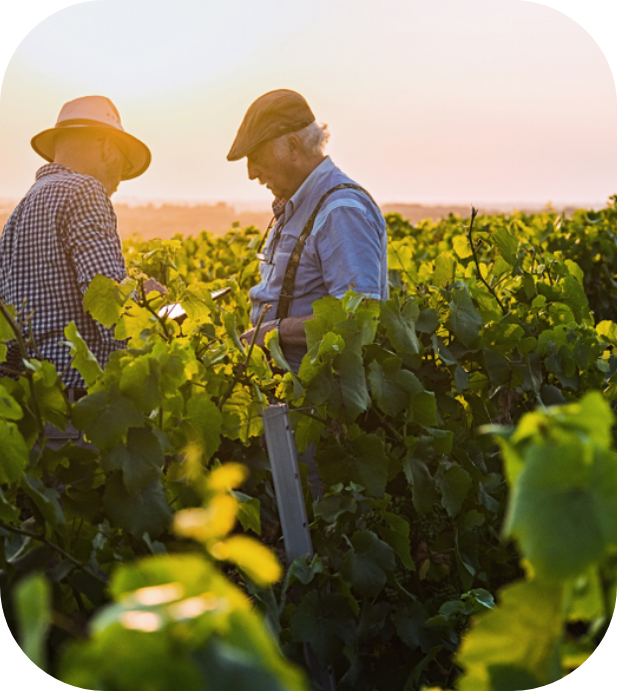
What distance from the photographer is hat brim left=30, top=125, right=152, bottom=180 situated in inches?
133

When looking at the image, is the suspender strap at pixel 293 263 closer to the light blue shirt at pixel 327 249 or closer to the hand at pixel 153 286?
the light blue shirt at pixel 327 249

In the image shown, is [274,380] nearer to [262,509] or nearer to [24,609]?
[262,509]

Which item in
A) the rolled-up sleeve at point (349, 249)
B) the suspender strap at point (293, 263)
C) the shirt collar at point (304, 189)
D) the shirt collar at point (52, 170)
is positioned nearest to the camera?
the shirt collar at point (52, 170)

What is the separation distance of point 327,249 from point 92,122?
115cm

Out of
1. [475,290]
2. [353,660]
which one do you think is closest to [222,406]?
[353,660]

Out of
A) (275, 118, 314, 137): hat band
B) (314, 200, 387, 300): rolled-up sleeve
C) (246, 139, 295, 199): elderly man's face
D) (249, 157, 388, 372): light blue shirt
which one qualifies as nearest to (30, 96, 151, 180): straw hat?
(246, 139, 295, 199): elderly man's face

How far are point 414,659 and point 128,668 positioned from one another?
2071 millimetres

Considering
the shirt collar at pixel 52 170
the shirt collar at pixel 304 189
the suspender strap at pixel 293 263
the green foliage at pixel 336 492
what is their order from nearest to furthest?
the green foliage at pixel 336 492 → the shirt collar at pixel 52 170 → the suspender strap at pixel 293 263 → the shirt collar at pixel 304 189

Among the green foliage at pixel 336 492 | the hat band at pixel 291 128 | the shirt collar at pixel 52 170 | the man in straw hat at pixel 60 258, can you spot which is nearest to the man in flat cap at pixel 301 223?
the hat band at pixel 291 128

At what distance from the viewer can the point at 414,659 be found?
2.37m

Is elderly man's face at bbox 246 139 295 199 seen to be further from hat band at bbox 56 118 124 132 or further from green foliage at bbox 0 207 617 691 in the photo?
green foliage at bbox 0 207 617 691

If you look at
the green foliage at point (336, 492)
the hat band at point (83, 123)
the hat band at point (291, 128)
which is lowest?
the green foliage at point (336, 492)

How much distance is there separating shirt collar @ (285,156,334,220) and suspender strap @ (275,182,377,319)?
0.15 m

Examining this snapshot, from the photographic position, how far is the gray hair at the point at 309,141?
376 centimetres
